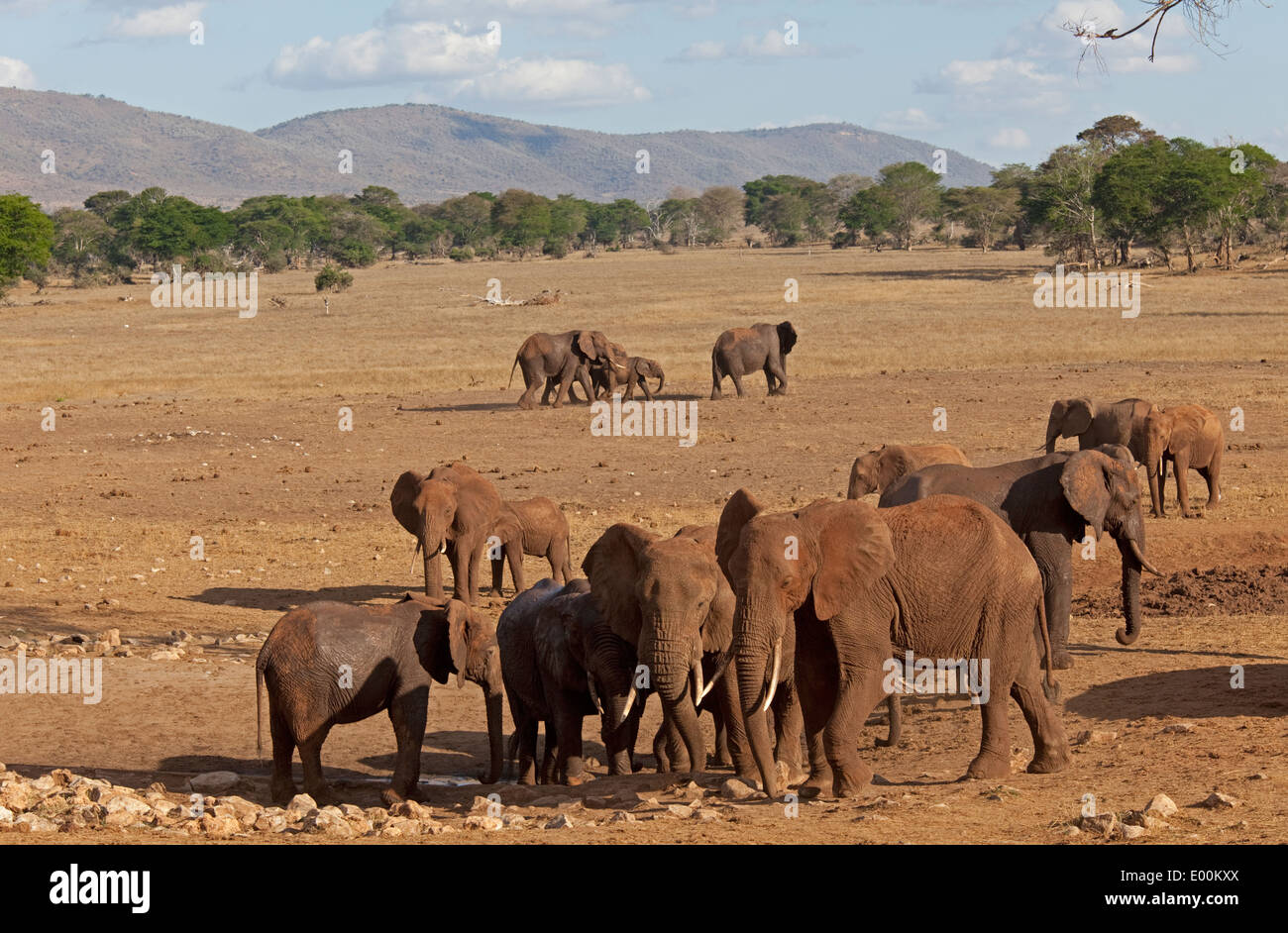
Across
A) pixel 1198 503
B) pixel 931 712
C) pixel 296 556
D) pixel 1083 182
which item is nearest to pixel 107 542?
pixel 296 556

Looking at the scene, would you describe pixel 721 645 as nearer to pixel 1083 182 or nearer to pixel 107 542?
pixel 107 542

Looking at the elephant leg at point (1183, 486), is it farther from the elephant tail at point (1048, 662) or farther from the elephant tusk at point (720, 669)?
the elephant tusk at point (720, 669)

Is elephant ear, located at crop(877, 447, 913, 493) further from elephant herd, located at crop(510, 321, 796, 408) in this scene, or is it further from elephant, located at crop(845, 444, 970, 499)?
elephant herd, located at crop(510, 321, 796, 408)

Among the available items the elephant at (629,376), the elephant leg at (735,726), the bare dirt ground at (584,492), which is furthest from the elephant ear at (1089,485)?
the elephant at (629,376)

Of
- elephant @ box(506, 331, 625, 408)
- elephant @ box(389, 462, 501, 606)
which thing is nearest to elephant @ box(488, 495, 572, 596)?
elephant @ box(389, 462, 501, 606)

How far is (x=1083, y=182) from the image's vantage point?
80312 mm

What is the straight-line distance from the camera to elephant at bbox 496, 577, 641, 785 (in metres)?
9.70

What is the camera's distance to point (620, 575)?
366 inches

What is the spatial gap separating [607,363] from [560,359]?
39.3 inches

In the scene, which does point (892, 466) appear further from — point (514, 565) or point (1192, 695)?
point (1192, 695)

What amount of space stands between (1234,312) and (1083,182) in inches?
1434

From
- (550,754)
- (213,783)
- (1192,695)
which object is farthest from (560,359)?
(213,783)

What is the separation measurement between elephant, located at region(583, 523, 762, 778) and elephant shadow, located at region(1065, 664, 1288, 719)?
107 inches

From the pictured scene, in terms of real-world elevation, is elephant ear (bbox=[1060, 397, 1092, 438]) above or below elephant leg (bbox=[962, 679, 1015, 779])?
above
